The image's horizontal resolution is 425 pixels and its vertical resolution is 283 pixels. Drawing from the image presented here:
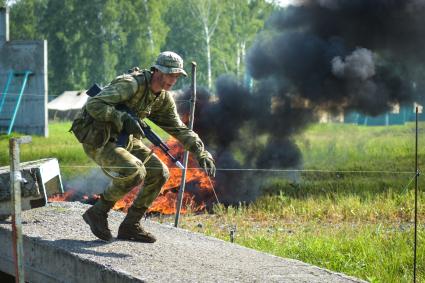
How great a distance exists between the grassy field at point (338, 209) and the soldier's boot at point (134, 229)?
3.92ft

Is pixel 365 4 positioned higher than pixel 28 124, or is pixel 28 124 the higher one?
pixel 365 4

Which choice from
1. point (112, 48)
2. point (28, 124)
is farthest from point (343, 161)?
point (112, 48)

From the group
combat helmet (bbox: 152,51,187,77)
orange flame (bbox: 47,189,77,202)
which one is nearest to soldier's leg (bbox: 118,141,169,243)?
combat helmet (bbox: 152,51,187,77)

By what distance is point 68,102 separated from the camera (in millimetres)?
40188

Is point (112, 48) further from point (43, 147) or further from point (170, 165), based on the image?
point (170, 165)

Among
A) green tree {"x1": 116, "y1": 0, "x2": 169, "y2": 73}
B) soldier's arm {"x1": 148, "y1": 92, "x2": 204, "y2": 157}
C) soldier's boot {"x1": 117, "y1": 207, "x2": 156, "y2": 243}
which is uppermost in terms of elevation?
green tree {"x1": 116, "y1": 0, "x2": 169, "y2": 73}

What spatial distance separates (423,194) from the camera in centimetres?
1078

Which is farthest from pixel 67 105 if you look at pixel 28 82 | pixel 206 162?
pixel 206 162

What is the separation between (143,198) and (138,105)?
86cm

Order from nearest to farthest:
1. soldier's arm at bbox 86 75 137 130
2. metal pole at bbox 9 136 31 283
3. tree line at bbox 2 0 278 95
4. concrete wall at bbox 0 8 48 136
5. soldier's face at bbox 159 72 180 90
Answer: metal pole at bbox 9 136 31 283 < soldier's arm at bbox 86 75 137 130 < soldier's face at bbox 159 72 180 90 < concrete wall at bbox 0 8 48 136 < tree line at bbox 2 0 278 95

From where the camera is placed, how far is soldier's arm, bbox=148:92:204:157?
22.8ft

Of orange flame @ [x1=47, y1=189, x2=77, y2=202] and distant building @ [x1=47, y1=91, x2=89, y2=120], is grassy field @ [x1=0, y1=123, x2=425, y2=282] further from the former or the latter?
distant building @ [x1=47, y1=91, x2=89, y2=120]

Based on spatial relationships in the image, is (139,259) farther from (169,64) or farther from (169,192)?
(169,192)

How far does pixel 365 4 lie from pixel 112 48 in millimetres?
29718
